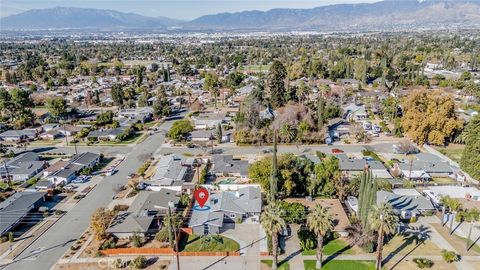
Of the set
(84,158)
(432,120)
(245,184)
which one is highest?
(432,120)

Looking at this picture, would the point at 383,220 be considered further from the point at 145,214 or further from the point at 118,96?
the point at 118,96

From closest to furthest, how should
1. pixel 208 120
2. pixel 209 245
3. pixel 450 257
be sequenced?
pixel 450 257, pixel 209 245, pixel 208 120

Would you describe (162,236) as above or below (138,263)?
above

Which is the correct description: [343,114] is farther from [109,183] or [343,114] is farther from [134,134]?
[109,183]

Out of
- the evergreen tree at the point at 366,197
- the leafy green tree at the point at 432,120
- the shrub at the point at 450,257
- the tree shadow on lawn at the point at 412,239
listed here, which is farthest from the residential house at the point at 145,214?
the leafy green tree at the point at 432,120

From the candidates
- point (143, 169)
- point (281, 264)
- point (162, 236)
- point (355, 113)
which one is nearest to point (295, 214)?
point (281, 264)

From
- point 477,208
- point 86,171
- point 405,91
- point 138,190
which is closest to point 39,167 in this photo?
point 86,171

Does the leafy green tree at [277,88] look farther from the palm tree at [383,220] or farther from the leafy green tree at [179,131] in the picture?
the palm tree at [383,220]
